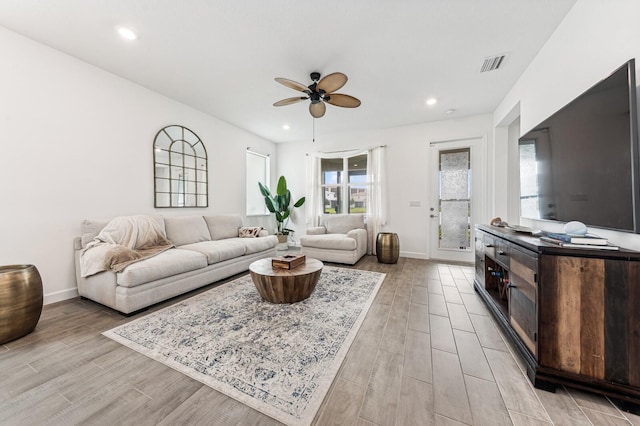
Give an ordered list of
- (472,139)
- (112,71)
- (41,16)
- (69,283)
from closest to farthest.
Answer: (41,16)
(69,283)
(112,71)
(472,139)

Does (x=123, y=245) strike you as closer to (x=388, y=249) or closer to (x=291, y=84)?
(x=291, y=84)

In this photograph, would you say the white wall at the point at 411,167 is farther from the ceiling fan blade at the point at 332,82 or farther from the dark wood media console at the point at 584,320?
the dark wood media console at the point at 584,320

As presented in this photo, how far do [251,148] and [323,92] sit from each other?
10.2 ft

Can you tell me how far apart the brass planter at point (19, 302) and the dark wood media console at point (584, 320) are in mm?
3621

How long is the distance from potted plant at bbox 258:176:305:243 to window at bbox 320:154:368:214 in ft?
2.27

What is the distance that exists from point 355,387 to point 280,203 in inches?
180

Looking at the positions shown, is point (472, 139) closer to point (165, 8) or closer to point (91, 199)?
point (165, 8)

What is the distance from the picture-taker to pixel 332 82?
95.7 inches

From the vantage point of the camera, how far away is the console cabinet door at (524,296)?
1.42 metres

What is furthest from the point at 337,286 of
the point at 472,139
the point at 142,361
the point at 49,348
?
the point at 472,139

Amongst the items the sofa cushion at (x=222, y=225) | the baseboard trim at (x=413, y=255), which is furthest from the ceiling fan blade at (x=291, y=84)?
the baseboard trim at (x=413, y=255)

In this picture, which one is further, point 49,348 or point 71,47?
point 71,47

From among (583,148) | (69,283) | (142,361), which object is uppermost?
(583,148)

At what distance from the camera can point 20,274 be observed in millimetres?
1850
